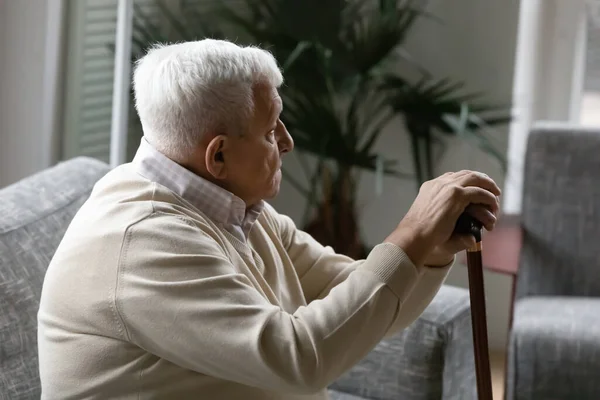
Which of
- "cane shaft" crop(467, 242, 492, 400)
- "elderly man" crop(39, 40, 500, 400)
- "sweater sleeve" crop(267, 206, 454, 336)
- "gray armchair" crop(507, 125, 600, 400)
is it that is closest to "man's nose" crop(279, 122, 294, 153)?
"elderly man" crop(39, 40, 500, 400)

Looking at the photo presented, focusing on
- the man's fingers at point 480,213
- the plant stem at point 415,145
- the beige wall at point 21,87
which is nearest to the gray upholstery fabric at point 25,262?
the man's fingers at point 480,213

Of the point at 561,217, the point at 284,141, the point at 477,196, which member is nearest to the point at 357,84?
the point at 561,217

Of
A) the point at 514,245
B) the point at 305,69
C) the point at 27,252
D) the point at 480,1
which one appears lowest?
the point at 514,245

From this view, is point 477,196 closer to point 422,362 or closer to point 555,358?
point 422,362

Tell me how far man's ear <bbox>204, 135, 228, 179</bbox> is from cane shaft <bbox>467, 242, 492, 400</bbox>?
1.29ft

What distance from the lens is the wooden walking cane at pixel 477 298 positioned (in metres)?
1.46

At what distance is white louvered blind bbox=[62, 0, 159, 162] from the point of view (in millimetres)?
2963

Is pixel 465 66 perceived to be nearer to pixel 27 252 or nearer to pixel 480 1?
pixel 480 1

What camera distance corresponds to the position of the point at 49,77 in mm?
2873

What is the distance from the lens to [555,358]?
2363mm

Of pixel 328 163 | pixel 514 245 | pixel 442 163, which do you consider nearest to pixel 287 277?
pixel 514 245

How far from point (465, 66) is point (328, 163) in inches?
26.7

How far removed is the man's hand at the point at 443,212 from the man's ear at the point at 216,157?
0.27 metres

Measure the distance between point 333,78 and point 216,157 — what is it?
5.39 feet
